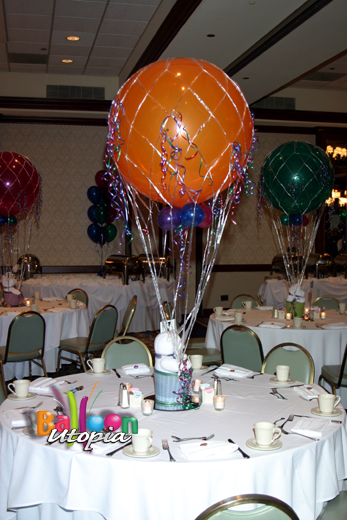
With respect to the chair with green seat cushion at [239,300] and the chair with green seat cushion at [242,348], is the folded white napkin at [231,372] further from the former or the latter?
the chair with green seat cushion at [239,300]

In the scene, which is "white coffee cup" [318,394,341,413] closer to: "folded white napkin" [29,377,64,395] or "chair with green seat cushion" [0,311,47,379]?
"folded white napkin" [29,377,64,395]

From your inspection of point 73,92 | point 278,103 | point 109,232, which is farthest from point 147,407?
point 278,103

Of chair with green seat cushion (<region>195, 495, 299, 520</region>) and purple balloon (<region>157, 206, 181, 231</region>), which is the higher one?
purple balloon (<region>157, 206, 181, 231</region>)

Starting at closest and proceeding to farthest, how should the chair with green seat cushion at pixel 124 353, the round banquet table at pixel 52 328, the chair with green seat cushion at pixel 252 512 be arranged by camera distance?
the chair with green seat cushion at pixel 252 512, the chair with green seat cushion at pixel 124 353, the round banquet table at pixel 52 328

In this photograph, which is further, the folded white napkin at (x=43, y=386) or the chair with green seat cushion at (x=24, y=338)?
the chair with green seat cushion at (x=24, y=338)

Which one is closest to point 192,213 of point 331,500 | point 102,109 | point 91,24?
point 331,500

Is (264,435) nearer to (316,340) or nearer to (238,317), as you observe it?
(316,340)

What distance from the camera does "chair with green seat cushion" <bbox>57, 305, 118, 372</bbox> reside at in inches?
221

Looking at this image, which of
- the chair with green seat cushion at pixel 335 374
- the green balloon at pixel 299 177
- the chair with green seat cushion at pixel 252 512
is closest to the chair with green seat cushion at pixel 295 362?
the chair with green seat cushion at pixel 335 374

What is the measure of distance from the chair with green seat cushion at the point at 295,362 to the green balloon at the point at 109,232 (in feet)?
23.7

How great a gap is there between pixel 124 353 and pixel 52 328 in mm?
2194

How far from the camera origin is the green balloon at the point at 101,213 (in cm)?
1048

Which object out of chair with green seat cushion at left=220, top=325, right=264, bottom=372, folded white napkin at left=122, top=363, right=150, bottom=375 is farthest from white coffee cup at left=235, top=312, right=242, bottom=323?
folded white napkin at left=122, top=363, right=150, bottom=375

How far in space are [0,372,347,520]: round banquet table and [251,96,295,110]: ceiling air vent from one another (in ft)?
27.7
